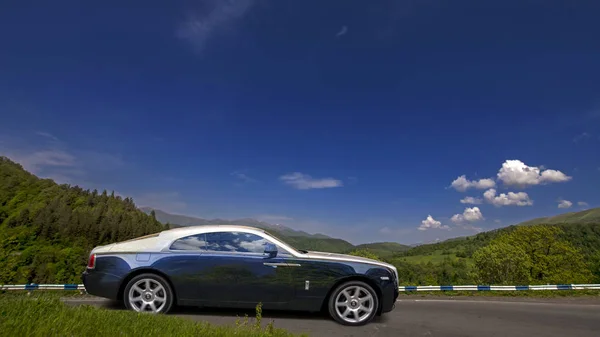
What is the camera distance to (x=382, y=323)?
16.5 ft

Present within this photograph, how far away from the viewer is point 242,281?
4840 mm

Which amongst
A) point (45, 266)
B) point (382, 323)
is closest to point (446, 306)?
point (382, 323)

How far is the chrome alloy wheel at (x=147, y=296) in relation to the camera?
4.89 meters

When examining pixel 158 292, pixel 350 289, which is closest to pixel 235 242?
pixel 158 292

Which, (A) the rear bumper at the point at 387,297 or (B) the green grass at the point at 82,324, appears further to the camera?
(A) the rear bumper at the point at 387,297

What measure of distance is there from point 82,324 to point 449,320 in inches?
208

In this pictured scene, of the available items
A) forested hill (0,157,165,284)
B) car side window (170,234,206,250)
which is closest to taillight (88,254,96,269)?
car side window (170,234,206,250)

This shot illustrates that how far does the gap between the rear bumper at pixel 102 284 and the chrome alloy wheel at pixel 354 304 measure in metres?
3.37

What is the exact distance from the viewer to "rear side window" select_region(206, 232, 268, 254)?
5.07 metres

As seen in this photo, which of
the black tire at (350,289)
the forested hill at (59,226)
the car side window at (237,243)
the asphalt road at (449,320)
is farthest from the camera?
the forested hill at (59,226)

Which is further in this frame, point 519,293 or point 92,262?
point 519,293

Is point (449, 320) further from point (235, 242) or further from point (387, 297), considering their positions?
point (235, 242)

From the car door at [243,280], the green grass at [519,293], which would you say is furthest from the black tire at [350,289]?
the green grass at [519,293]

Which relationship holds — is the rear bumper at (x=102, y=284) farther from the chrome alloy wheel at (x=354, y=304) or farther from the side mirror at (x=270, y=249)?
the chrome alloy wheel at (x=354, y=304)
